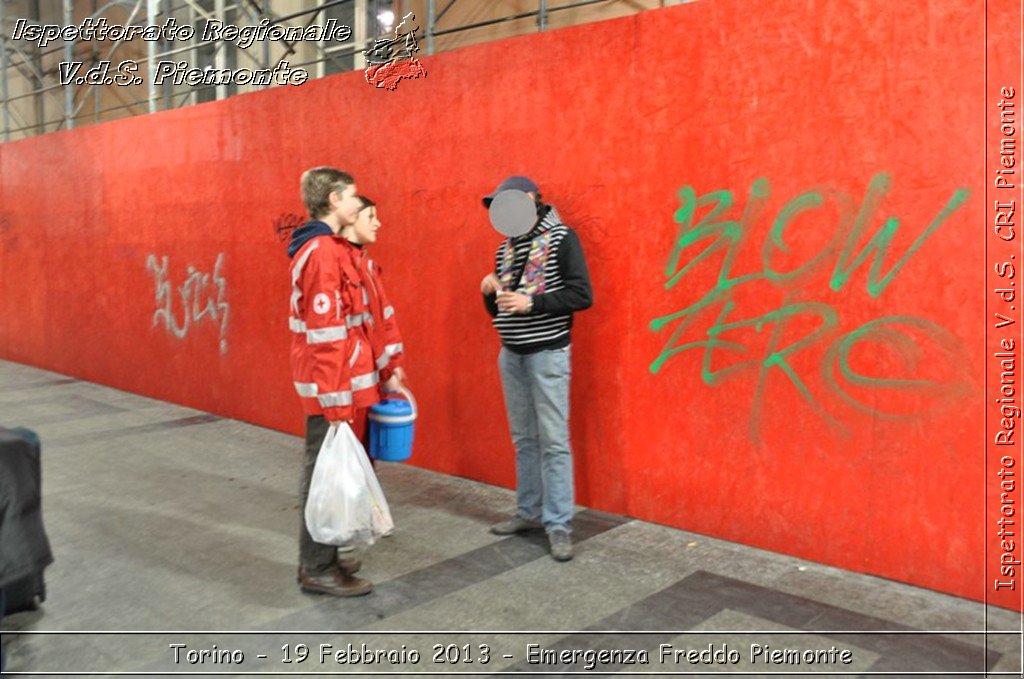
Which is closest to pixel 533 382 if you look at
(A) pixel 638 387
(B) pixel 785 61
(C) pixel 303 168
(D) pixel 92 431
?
(A) pixel 638 387

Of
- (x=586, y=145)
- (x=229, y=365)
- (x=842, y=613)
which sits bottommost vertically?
(x=842, y=613)

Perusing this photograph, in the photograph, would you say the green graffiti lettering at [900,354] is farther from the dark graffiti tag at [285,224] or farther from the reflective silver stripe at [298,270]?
the dark graffiti tag at [285,224]

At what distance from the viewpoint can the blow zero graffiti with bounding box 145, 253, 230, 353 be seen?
7578mm

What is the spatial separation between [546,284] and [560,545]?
125 centimetres

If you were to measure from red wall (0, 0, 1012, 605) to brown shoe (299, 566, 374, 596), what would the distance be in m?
1.57

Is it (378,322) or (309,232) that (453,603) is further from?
(309,232)

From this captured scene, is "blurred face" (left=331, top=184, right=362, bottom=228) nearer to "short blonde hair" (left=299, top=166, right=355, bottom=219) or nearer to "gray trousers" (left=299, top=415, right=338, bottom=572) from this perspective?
"short blonde hair" (left=299, top=166, right=355, bottom=219)

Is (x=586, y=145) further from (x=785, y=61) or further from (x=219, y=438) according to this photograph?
(x=219, y=438)

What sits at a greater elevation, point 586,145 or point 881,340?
point 586,145

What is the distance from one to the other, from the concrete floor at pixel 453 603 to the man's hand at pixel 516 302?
1182 mm

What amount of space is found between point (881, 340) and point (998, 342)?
453 mm

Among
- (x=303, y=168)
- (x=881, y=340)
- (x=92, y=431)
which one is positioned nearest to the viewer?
(x=881, y=340)

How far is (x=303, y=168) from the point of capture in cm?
669

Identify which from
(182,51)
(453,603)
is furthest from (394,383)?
(182,51)
